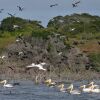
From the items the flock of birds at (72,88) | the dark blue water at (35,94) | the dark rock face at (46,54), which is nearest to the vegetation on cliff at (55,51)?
the dark rock face at (46,54)

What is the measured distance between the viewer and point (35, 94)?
179 feet

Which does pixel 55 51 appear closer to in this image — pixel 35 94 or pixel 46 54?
pixel 46 54

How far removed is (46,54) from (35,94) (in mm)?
21638

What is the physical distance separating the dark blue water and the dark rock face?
37.5 ft

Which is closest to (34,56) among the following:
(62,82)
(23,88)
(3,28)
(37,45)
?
(37,45)

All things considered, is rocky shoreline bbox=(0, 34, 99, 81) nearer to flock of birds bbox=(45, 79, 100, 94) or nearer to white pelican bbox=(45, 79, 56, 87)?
white pelican bbox=(45, 79, 56, 87)

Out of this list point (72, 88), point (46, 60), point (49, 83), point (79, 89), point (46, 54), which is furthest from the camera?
point (46, 54)

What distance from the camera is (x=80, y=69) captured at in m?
72.3

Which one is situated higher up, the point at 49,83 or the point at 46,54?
the point at 46,54

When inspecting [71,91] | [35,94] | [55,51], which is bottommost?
[35,94]

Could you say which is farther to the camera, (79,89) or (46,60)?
(46,60)

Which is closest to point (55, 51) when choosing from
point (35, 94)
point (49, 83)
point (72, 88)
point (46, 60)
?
point (46, 60)

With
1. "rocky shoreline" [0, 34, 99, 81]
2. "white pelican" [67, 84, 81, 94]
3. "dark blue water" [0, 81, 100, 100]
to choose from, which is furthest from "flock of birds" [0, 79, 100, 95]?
"rocky shoreline" [0, 34, 99, 81]

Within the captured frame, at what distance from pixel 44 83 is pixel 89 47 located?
2790cm
